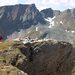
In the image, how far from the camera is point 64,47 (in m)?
40.8

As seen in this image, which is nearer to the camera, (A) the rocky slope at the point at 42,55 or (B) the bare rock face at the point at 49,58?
(A) the rocky slope at the point at 42,55

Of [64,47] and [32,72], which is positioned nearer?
[32,72]

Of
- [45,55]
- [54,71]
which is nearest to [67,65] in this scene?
[54,71]

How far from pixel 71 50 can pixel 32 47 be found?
78.7 ft

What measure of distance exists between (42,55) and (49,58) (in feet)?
13.4

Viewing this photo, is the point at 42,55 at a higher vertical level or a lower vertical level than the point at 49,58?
higher

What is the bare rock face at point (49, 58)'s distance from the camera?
102 ft

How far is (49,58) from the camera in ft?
117

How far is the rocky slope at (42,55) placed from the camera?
78.3ft

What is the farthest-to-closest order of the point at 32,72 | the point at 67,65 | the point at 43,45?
the point at 67,65 → the point at 43,45 → the point at 32,72

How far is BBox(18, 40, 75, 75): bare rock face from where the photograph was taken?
31.2 meters

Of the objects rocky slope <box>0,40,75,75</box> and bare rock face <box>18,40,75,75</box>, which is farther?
bare rock face <box>18,40,75,75</box>

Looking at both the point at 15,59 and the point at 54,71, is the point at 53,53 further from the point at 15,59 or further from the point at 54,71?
the point at 15,59

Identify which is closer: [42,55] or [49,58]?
[42,55]
